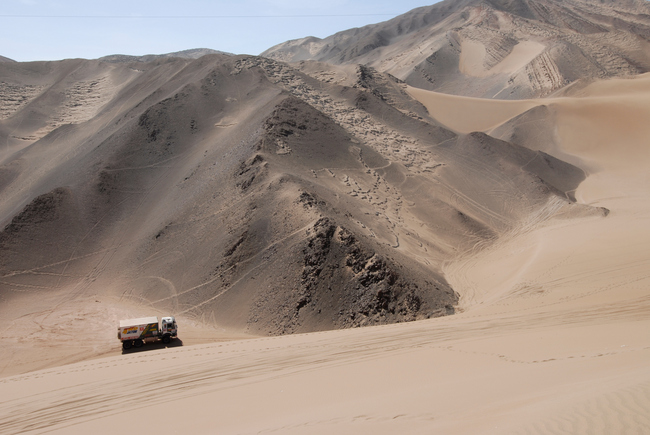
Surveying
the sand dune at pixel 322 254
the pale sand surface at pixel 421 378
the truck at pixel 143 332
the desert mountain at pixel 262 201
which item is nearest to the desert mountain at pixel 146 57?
the sand dune at pixel 322 254

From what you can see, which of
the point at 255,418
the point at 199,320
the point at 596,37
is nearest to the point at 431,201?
the point at 199,320

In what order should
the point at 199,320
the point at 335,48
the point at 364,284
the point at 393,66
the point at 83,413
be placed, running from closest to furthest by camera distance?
the point at 83,413
the point at 364,284
the point at 199,320
the point at 393,66
the point at 335,48

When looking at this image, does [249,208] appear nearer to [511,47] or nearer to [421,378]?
[421,378]

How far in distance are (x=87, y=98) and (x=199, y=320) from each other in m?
36.1

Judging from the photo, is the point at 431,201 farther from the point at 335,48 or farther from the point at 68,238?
the point at 335,48

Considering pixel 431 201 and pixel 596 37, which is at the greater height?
pixel 596 37

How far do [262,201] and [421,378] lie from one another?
12029mm

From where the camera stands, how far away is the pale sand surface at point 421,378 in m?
5.21

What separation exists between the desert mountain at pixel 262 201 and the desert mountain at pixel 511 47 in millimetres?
20509

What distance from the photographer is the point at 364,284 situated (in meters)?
14.3

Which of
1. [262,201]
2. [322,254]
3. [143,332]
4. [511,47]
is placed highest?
[511,47]

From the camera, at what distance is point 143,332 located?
42.9 ft

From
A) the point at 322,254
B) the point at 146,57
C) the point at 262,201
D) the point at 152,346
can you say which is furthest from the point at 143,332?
the point at 146,57

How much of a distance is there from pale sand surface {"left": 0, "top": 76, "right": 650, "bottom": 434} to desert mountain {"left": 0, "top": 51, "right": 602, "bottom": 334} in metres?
3.33
